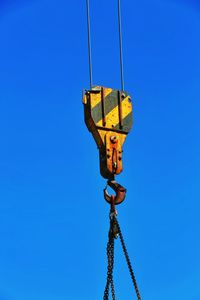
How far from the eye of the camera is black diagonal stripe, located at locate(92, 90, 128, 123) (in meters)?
5.16

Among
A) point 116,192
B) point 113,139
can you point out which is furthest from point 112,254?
point 113,139

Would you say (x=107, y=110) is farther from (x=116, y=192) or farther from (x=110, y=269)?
(x=110, y=269)

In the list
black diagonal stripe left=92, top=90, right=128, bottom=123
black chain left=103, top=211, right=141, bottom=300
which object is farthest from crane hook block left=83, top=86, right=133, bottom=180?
black chain left=103, top=211, right=141, bottom=300

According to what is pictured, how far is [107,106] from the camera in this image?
530cm

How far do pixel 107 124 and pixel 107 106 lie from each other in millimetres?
185

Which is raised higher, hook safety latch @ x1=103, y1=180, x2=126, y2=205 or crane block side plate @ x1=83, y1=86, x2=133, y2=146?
crane block side plate @ x1=83, y1=86, x2=133, y2=146

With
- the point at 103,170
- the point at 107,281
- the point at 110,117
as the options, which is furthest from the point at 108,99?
the point at 107,281

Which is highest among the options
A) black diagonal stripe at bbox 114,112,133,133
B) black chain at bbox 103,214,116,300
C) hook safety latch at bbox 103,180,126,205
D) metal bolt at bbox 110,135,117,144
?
black diagonal stripe at bbox 114,112,133,133

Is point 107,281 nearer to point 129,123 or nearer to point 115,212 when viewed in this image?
point 115,212

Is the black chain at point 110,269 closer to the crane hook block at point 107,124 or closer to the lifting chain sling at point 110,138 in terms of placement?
the lifting chain sling at point 110,138

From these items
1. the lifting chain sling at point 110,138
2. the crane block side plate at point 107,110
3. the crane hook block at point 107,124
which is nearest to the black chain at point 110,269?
the lifting chain sling at point 110,138

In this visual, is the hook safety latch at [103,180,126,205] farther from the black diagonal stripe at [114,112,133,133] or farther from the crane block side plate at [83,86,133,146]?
the black diagonal stripe at [114,112,133,133]

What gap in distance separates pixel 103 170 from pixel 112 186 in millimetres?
174

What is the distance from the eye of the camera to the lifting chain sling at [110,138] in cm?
503
